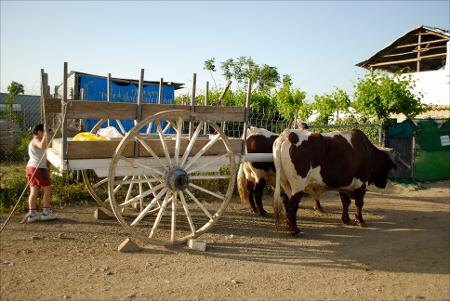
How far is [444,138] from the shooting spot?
11.9 metres

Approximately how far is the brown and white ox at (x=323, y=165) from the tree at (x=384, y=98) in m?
4.44

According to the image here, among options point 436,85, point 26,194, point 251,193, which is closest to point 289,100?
point 436,85

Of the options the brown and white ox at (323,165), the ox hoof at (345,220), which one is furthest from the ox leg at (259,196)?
the ox hoof at (345,220)

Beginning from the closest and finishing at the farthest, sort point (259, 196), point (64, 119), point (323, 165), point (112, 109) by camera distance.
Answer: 1. point (64, 119)
2. point (112, 109)
3. point (323, 165)
4. point (259, 196)

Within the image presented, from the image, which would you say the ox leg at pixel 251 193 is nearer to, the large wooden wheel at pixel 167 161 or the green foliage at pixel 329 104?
the large wooden wheel at pixel 167 161

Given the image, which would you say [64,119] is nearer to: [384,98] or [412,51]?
[384,98]

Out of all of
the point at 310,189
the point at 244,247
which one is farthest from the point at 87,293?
the point at 310,189

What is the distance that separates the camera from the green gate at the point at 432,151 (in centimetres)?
1151

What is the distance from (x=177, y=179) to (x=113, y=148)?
868mm

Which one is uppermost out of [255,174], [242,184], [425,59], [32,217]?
[425,59]

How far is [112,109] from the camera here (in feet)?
14.9

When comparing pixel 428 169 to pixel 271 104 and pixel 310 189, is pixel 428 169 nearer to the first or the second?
pixel 310 189

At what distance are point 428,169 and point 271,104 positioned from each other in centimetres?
851

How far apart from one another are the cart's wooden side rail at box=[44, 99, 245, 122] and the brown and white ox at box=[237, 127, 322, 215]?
2.13 meters
